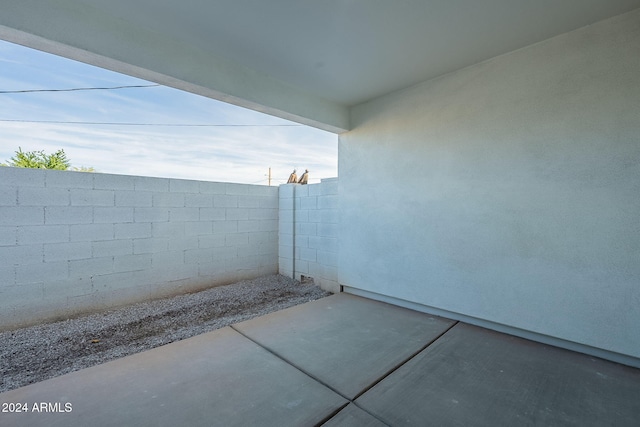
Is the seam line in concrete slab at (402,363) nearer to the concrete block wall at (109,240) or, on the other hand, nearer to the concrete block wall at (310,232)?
the concrete block wall at (310,232)

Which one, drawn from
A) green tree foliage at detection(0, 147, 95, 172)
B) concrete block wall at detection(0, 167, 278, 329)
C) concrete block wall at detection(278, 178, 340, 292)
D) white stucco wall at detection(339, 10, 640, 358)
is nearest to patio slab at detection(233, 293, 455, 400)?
white stucco wall at detection(339, 10, 640, 358)

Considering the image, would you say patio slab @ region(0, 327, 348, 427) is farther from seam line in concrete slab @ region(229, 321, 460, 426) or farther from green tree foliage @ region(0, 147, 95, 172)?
green tree foliage @ region(0, 147, 95, 172)

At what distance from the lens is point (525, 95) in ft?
8.06

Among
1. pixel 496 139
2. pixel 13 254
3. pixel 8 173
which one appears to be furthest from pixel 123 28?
pixel 496 139

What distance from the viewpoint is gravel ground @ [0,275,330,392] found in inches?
83.4

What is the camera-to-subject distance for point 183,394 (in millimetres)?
1708

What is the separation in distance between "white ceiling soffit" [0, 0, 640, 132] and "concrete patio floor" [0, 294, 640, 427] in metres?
2.42

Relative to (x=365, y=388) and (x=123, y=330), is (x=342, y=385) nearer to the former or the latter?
(x=365, y=388)

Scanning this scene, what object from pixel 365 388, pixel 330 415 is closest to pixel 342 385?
pixel 365 388

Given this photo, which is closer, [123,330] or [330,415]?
[330,415]

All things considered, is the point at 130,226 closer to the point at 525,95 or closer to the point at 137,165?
the point at 137,165

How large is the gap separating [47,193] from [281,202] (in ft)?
10.7

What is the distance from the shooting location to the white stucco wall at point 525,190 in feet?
6.71

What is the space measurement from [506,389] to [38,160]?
31.4ft
